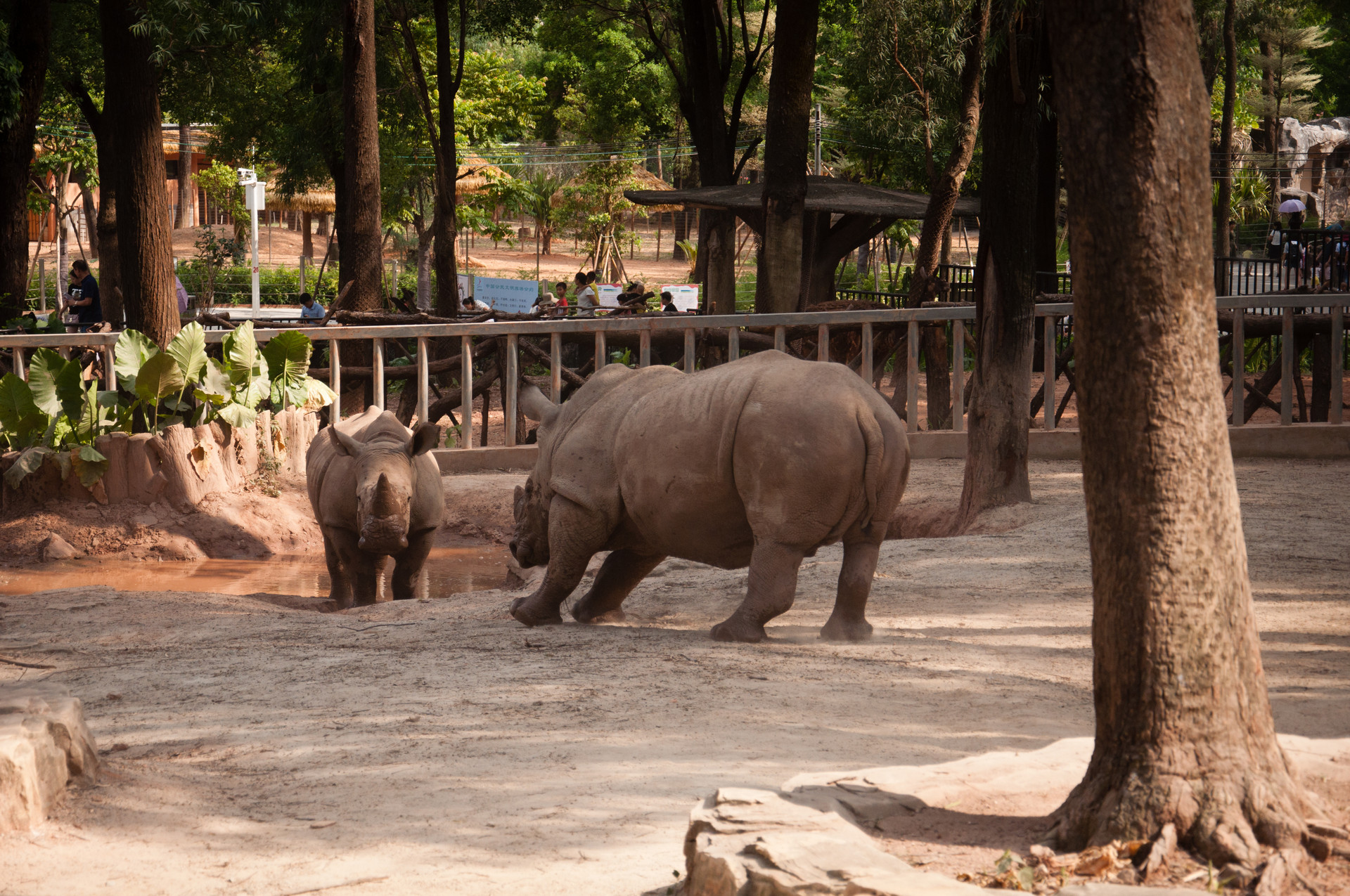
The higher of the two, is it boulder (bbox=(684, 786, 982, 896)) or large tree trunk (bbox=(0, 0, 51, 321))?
large tree trunk (bbox=(0, 0, 51, 321))

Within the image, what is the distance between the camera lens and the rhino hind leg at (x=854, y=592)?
6418 millimetres

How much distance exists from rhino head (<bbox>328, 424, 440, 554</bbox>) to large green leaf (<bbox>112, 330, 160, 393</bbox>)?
3311 millimetres

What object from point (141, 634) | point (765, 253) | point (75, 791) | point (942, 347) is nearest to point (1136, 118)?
point (75, 791)

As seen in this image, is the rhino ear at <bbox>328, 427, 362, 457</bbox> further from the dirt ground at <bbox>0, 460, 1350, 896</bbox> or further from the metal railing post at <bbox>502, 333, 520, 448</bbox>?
the metal railing post at <bbox>502, 333, 520, 448</bbox>

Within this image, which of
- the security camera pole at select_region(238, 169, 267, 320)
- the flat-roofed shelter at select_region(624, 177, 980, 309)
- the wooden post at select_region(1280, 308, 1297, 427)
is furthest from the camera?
the security camera pole at select_region(238, 169, 267, 320)

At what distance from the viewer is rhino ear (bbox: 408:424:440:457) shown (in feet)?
31.0

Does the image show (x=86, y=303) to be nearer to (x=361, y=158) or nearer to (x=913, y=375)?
(x=361, y=158)

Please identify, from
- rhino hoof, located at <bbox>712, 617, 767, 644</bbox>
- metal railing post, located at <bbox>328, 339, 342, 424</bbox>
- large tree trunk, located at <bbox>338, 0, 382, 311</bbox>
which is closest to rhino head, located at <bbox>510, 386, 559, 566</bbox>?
rhino hoof, located at <bbox>712, 617, 767, 644</bbox>

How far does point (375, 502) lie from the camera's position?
8.72 meters

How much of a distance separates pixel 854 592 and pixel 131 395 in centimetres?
835

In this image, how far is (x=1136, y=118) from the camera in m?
3.39

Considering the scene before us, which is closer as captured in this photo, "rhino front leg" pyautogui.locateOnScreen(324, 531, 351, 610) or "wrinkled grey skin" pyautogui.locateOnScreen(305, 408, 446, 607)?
"wrinkled grey skin" pyautogui.locateOnScreen(305, 408, 446, 607)

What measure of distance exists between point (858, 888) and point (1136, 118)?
210 cm

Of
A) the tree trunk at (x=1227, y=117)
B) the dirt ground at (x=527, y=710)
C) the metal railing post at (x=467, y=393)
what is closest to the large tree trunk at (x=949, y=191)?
the metal railing post at (x=467, y=393)
